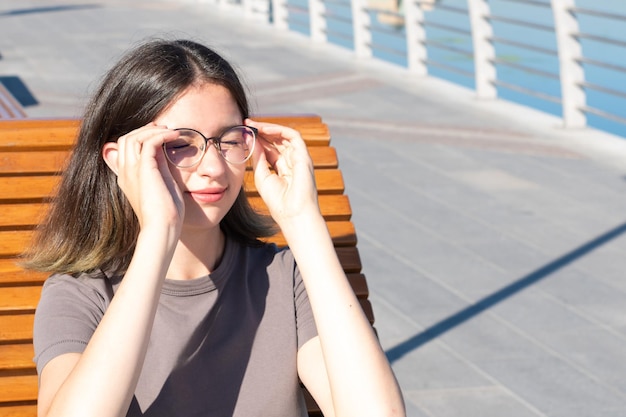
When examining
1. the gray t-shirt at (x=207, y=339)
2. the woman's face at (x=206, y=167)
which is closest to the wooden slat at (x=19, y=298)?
the gray t-shirt at (x=207, y=339)

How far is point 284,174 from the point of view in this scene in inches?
100.0

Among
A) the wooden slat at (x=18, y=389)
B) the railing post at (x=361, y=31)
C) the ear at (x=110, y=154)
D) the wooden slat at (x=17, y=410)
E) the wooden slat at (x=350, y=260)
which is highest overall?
the ear at (x=110, y=154)

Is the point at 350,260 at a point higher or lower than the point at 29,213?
lower

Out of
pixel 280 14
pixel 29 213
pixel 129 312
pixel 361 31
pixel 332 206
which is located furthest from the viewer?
pixel 280 14

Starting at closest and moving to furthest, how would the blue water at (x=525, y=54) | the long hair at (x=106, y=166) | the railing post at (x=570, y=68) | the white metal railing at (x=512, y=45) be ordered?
the long hair at (x=106, y=166), the white metal railing at (x=512, y=45), the railing post at (x=570, y=68), the blue water at (x=525, y=54)

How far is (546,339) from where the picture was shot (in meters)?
4.79

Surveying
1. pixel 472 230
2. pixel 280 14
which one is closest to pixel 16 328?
pixel 472 230

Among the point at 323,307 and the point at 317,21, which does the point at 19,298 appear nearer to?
the point at 323,307

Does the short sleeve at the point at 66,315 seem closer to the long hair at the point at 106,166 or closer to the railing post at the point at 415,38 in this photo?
the long hair at the point at 106,166

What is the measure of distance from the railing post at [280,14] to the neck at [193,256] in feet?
44.9

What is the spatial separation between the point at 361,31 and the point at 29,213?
1033 cm

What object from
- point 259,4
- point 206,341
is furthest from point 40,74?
point 206,341

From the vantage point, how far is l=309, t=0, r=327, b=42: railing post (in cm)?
1445

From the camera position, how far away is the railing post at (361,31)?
1302 cm
